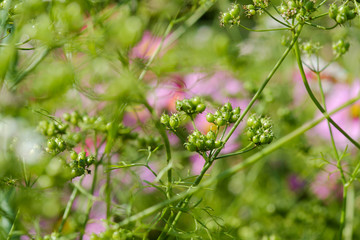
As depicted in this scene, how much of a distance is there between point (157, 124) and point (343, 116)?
1281 millimetres

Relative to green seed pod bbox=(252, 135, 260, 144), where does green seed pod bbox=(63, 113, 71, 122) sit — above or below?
below

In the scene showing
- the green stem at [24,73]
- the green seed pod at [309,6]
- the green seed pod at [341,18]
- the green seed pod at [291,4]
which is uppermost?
the green seed pod at [341,18]

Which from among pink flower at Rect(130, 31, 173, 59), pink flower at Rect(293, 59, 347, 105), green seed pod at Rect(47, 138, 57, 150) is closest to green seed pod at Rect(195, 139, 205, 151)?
green seed pod at Rect(47, 138, 57, 150)

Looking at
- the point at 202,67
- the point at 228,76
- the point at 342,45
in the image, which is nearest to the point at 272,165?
the point at 228,76

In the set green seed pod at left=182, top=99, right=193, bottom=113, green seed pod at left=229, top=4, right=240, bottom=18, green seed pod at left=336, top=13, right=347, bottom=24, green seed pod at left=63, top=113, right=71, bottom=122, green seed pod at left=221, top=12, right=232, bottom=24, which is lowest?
green seed pod at left=63, top=113, right=71, bottom=122

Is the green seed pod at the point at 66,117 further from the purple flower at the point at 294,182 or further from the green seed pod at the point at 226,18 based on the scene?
the purple flower at the point at 294,182

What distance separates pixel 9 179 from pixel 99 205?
53 cm

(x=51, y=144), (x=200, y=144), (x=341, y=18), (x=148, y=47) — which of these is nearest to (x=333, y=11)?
(x=341, y=18)

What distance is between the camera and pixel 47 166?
16.7 inches

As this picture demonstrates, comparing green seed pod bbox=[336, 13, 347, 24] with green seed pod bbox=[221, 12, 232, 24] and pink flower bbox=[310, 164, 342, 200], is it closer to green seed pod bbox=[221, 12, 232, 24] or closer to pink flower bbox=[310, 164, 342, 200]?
green seed pod bbox=[221, 12, 232, 24]

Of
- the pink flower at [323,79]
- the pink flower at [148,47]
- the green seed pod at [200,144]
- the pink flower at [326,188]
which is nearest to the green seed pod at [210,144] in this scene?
the green seed pod at [200,144]

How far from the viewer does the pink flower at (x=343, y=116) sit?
1.47 metres

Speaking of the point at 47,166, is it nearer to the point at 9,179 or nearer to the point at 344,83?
the point at 9,179

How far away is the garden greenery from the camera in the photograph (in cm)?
47
